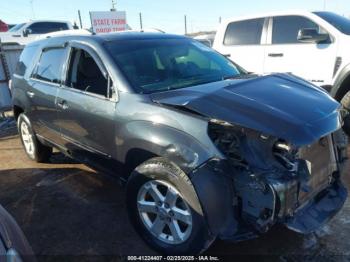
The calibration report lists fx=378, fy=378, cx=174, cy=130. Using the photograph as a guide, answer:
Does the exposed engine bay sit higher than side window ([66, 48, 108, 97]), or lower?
lower

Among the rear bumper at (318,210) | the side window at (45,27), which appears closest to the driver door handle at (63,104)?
the rear bumper at (318,210)

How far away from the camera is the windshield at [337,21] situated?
607 cm

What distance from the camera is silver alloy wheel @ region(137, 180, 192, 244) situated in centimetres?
291

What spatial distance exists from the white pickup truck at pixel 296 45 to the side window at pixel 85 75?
3.70 meters

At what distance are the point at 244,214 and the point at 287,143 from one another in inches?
23.1

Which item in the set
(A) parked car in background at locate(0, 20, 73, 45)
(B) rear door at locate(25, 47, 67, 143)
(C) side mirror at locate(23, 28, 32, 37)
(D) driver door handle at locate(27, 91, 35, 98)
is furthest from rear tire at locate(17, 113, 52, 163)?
(A) parked car in background at locate(0, 20, 73, 45)

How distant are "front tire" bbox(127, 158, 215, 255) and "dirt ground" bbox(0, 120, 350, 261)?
0.27 meters

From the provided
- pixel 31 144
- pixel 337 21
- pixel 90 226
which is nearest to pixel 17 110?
pixel 31 144

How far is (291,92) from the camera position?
10.5 ft

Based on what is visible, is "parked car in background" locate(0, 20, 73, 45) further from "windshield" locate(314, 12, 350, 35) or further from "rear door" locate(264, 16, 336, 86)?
"windshield" locate(314, 12, 350, 35)

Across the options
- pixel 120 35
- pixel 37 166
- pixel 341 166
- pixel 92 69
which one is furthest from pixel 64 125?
pixel 341 166

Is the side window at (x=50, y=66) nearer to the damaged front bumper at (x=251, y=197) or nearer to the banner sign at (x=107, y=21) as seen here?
the damaged front bumper at (x=251, y=197)

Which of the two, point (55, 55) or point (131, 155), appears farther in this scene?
point (55, 55)

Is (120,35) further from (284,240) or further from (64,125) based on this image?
(284,240)
